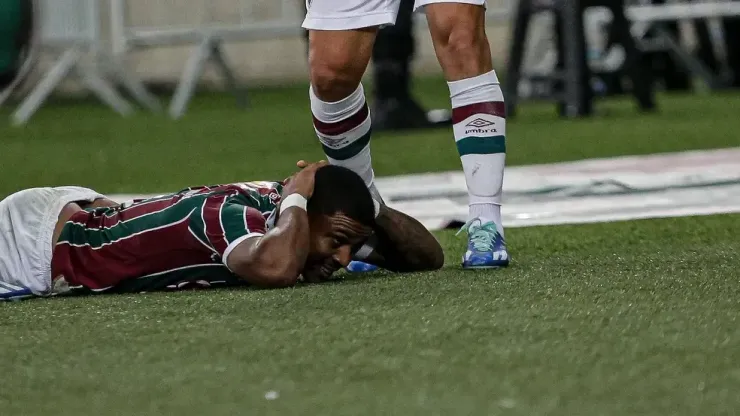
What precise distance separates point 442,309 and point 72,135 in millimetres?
6458

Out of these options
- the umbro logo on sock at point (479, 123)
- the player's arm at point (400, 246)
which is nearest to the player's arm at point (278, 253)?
the player's arm at point (400, 246)

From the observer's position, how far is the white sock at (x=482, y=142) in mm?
3086

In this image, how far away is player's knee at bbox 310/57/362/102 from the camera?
10.4ft

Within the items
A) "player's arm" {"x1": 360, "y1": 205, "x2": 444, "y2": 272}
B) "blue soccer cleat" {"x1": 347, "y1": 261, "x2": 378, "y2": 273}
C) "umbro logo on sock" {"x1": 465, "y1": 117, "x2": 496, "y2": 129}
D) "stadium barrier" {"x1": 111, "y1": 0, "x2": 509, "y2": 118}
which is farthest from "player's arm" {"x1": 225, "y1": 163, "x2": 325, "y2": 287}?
"stadium barrier" {"x1": 111, "y1": 0, "x2": 509, "y2": 118}

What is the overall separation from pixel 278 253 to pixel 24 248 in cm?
53

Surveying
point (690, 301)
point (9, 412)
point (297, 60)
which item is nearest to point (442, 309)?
point (690, 301)

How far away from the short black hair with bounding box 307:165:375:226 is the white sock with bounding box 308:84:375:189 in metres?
0.41

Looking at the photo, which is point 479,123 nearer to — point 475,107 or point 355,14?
point 475,107

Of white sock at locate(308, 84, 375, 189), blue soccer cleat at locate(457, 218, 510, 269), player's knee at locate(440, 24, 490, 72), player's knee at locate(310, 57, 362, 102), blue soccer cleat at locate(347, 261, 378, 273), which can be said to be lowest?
blue soccer cleat at locate(347, 261, 378, 273)

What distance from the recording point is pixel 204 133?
27.2ft

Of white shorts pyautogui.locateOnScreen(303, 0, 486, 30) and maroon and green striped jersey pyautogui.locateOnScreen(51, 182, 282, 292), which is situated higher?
white shorts pyautogui.locateOnScreen(303, 0, 486, 30)

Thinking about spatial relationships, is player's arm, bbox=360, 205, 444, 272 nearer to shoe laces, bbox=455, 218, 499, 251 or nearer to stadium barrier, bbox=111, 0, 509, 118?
shoe laces, bbox=455, 218, 499, 251

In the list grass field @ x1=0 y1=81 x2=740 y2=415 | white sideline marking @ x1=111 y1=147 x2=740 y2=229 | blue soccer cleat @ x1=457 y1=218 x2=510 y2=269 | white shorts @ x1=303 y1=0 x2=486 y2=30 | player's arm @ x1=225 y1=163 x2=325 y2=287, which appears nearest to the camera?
grass field @ x1=0 y1=81 x2=740 y2=415

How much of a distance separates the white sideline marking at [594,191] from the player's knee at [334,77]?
738mm
